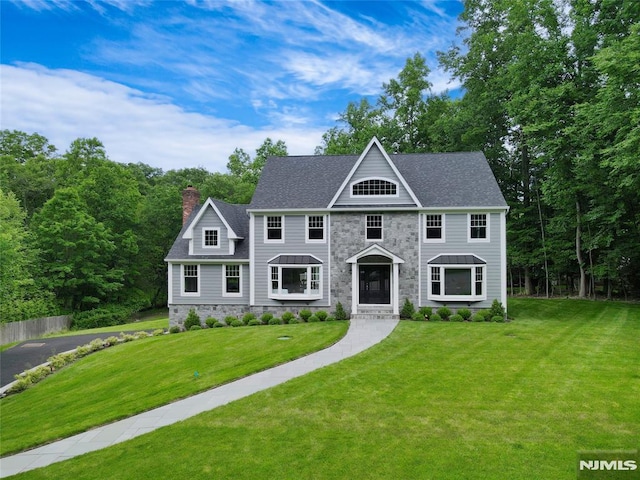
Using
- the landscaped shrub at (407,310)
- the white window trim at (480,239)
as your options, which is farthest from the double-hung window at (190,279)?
the white window trim at (480,239)

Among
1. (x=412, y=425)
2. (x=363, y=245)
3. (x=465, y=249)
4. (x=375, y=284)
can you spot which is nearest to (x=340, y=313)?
(x=375, y=284)

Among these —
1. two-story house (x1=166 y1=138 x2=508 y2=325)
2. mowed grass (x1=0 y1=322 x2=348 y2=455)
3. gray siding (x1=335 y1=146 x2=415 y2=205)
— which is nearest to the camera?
A: mowed grass (x1=0 y1=322 x2=348 y2=455)

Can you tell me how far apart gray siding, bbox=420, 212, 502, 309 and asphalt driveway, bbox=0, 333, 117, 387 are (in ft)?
64.0

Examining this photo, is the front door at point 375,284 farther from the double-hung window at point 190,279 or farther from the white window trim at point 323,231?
the double-hung window at point 190,279

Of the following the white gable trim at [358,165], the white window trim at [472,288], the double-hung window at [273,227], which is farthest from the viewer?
the double-hung window at [273,227]

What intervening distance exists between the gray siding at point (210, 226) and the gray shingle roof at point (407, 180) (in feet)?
8.89

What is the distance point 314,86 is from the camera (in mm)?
24547

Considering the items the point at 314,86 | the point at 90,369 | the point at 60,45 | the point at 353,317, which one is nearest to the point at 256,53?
the point at 314,86

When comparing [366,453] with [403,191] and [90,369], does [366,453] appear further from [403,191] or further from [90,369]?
[403,191]

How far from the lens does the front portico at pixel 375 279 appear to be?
2036 centimetres

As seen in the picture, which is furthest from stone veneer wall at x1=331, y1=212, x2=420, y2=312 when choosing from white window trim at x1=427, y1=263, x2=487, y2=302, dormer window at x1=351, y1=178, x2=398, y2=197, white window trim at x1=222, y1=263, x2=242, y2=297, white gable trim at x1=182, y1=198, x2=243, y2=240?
white gable trim at x1=182, y1=198, x2=243, y2=240

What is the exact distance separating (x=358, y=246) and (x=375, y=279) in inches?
82.3

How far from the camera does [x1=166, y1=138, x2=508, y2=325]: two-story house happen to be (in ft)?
66.8

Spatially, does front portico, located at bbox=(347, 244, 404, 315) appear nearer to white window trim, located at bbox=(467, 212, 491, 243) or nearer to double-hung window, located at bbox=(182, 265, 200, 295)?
white window trim, located at bbox=(467, 212, 491, 243)
